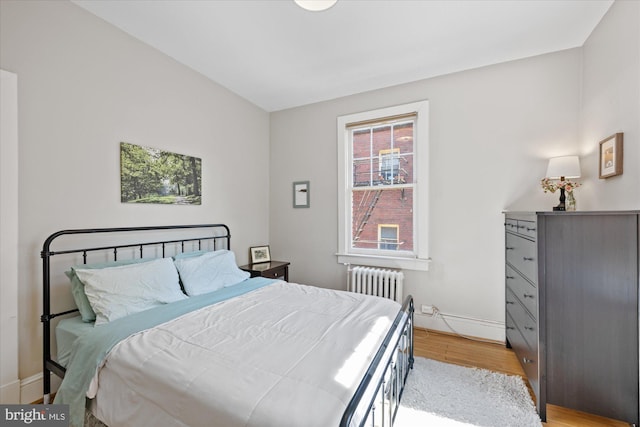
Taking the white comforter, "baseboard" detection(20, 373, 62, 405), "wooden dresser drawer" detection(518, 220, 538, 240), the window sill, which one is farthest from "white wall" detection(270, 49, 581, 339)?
"baseboard" detection(20, 373, 62, 405)

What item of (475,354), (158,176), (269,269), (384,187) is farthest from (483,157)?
(158,176)

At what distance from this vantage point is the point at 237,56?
108 inches

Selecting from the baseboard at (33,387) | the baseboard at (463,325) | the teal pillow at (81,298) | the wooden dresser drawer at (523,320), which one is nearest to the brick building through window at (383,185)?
the baseboard at (463,325)

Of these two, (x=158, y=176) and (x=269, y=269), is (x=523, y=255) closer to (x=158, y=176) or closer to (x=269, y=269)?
(x=269, y=269)

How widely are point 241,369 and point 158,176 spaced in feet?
6.94

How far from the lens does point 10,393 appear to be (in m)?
1.77

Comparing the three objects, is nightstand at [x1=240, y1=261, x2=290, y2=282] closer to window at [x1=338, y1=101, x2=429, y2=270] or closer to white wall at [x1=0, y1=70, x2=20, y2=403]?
Answer: window at [x1=338, y1=101, x2=429, y2=270]

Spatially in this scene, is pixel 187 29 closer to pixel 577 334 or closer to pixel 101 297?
pixel 101 297

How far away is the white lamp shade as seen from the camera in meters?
2.34

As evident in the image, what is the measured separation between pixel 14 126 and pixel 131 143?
0.73 meters

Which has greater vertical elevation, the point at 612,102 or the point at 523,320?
the point at 612,102

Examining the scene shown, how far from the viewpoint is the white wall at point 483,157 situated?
2654mm

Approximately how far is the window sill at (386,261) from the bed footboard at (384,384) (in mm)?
1038

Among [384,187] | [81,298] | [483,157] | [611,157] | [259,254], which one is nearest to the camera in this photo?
[81,298]
